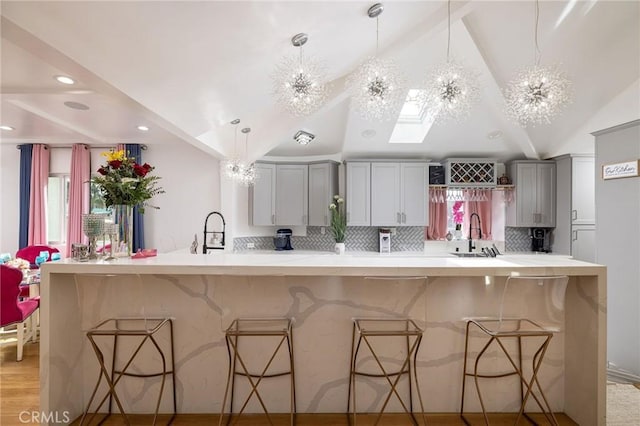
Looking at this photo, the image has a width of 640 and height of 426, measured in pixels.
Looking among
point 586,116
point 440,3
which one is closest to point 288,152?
point 440,3

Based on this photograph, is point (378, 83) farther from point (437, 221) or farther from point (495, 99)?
point (437, 221)

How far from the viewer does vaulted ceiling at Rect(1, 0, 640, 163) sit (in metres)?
2.02

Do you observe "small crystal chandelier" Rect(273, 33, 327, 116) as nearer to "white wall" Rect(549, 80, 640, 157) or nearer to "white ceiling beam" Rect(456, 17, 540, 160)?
"white ceiling beam" Rect(456, 17, 540, 160)

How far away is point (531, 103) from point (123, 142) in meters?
5.46

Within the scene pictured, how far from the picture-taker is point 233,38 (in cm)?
228

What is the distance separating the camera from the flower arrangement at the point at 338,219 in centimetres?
502

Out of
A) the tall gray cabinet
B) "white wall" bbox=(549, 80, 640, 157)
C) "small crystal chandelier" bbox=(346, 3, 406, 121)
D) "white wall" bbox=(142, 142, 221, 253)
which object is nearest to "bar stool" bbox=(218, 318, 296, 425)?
"small crystal chandelier" bbox=(346, 3, 406, 121)

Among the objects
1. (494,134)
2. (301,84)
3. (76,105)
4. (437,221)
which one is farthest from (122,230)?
(494,134)

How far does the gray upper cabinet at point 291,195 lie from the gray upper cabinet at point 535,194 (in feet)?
11.2

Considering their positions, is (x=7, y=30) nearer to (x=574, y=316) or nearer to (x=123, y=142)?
(x=123, y=142)

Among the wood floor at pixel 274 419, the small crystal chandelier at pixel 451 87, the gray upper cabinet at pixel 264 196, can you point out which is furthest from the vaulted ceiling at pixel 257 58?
the wood floor at pixel 274 419

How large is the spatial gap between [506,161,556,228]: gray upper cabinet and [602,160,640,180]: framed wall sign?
199 centimetres

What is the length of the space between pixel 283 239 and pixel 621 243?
419cm
